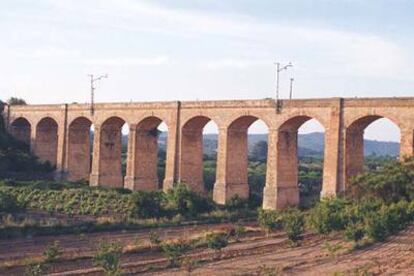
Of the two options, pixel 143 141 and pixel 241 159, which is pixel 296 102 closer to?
pixel 241 159

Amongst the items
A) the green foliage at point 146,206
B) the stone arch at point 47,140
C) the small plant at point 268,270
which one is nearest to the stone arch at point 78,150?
the stone arch at point 47,140

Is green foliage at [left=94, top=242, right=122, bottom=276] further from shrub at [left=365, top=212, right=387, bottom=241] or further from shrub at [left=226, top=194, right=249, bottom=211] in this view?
shrub at [left=226, top=194, right=249, bottom=211]

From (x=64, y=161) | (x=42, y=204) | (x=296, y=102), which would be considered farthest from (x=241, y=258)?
(x=64, y=161)

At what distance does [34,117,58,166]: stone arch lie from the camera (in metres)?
57.2

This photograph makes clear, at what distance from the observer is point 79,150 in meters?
53.9

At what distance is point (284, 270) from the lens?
65.6 feet

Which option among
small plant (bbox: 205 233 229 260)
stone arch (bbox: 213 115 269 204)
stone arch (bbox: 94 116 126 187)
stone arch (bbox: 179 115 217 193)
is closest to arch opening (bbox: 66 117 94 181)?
stone arch (bbox: 94 116 126 187)

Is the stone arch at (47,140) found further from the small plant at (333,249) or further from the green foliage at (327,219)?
the small plant at (333,249)

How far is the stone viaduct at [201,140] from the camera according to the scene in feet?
115

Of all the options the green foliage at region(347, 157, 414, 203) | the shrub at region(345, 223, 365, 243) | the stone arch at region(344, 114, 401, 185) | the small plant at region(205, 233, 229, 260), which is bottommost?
the small plant at region(205, 233, 229, 260)

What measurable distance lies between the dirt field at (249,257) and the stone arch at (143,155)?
17.4 metres

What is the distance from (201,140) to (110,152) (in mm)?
9056

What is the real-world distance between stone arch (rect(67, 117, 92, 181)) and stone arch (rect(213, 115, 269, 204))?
52.8 feet

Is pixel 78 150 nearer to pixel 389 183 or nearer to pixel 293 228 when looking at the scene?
pixel 389 183
